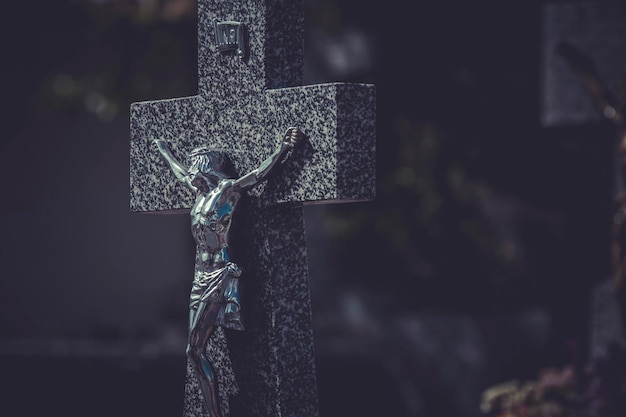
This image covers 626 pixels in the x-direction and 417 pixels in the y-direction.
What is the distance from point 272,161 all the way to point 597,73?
104 inches

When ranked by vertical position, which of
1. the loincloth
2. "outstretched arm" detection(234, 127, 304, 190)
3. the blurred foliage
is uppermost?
"outstretched arm" detection(234, 127, 304, 190)

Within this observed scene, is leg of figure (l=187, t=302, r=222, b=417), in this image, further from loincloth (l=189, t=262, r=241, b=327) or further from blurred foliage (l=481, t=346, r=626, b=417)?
blurred foliage (l=481, t=346, r=626, b=417)

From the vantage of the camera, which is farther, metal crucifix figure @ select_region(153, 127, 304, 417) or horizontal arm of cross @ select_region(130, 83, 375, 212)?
metal crucifix figure @ select_region(153, 127, 304, 417)

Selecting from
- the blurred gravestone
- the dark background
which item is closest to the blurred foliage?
the blurred gravestone

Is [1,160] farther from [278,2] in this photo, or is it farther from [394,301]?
[278,2]

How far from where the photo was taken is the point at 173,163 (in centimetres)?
452

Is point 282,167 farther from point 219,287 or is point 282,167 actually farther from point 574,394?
point 574,394

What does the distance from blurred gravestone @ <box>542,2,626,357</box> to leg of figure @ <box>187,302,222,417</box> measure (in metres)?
2.70

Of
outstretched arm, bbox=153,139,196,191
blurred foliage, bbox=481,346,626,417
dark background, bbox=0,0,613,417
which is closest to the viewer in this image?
outstretched arm, bbox=153,139,196,191

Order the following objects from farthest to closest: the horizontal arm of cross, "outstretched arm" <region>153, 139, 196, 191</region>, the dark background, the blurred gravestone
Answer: the dark background < the blurred gravestone < "outstretched arm" <region>153, 139, 196, 191</region> < the horizontal arm of cross

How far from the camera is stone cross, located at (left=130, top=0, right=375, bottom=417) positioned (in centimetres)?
409

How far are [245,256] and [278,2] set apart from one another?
34.1 inches

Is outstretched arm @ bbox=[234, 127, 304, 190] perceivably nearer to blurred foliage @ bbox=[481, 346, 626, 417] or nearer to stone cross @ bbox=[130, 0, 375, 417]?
stone cross @ bbox=[130, 0, 375, 417]

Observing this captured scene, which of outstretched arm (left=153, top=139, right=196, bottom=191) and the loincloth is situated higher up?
outstretched arm (left=153, top=139, right=196, bottom=191)
